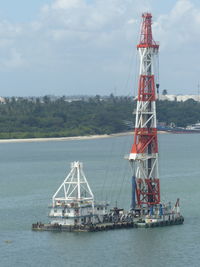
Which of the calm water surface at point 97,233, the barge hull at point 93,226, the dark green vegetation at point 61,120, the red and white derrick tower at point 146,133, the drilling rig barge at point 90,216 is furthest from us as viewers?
the dark green vegetation at point 61,120

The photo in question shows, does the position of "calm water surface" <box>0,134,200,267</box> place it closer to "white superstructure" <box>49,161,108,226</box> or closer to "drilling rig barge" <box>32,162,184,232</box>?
"drilling rig barge" <box>32,162,184,232</box>

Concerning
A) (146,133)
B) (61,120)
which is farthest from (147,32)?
(61,120)

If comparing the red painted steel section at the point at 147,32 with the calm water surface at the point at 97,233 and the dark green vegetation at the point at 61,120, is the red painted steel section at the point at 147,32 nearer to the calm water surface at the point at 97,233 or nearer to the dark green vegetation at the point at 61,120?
the calm water surface at the point at 97,233

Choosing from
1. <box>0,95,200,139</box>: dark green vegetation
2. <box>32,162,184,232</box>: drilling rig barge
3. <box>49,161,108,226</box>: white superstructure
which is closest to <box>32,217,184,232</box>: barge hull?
<box>32,162,184,232</box>: drilling rig barge

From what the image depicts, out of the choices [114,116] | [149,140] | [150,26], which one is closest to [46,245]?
[149,140]

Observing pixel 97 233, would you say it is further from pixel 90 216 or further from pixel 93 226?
pixel 90 216

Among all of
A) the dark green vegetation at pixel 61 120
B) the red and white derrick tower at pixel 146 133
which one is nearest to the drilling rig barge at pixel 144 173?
the red and white derrick tower at pixel 146 133
